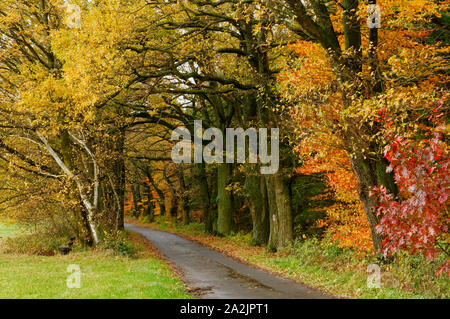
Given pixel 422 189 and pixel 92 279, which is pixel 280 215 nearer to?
pixel 92 279

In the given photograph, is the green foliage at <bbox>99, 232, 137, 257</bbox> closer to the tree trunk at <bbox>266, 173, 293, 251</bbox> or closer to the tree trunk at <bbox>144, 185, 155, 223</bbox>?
the tree trunk at <bbox>266, 173, 293, 251</bbox>

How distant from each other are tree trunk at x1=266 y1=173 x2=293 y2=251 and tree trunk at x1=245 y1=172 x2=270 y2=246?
9.29 ft

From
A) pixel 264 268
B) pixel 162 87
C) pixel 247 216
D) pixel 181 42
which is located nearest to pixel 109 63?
pixel 181 42

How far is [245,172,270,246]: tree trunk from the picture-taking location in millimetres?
21609

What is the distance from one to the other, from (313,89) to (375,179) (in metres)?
3.32

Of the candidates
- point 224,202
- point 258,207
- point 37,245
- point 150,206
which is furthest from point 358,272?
point 150,206

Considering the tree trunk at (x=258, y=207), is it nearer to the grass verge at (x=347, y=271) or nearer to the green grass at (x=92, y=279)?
the grass verge at (x=347, y=271)

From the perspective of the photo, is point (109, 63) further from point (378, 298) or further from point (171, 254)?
point (378, 298)

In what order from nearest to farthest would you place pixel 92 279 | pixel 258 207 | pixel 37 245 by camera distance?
1. pixel 92 279
2. pixel 37 245
3. pixel 258 207

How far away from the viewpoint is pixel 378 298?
367 inches

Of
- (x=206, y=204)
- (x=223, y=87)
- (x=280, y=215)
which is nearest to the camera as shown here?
(x=280, y=215)

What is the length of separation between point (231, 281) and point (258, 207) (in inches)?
391

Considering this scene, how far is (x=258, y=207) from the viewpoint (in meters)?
22.0

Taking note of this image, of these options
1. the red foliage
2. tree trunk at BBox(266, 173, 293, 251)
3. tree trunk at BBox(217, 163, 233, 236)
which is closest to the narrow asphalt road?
tree trunk at BBox(266, 173, 293, 251)
